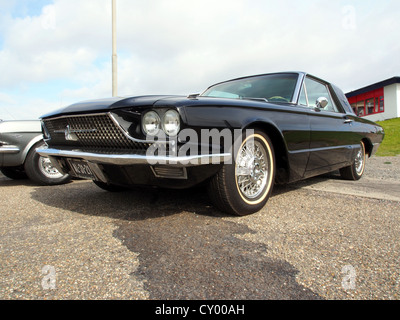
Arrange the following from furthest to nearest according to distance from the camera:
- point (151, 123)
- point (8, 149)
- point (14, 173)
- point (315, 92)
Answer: point (14, 173) < point (8, 149) < point (315, 92) < point (151, 123)

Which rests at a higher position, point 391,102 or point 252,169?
point 391,102

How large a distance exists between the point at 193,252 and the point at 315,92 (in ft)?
9.47

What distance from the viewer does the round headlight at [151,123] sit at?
2.09m

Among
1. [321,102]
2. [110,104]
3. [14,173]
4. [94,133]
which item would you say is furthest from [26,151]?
[321,102]

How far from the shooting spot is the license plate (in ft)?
8.07

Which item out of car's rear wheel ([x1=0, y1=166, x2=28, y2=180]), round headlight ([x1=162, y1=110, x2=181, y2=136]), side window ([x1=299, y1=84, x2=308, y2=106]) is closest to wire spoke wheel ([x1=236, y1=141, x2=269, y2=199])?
round headlight ([x1=162, y1=110, x2=181, y2=136])

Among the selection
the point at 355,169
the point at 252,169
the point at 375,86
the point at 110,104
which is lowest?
the point at 355,169

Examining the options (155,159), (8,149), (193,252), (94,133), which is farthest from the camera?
(8,149)

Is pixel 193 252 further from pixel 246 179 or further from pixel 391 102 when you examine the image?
pixel 391 102

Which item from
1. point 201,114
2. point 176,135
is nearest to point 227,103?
point 201,114

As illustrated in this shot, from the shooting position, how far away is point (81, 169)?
101 inches

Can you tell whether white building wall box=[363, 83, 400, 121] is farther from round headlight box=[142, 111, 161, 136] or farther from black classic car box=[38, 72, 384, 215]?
round headlight box=[142, 111, 161, 136]
